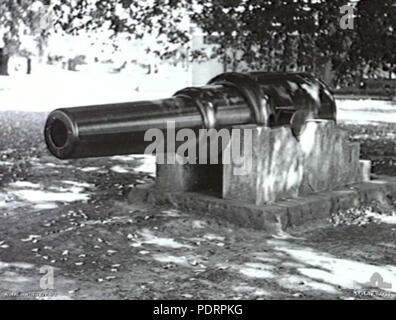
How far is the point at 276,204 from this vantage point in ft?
21.8

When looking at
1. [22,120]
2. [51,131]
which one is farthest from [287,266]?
[22,120]

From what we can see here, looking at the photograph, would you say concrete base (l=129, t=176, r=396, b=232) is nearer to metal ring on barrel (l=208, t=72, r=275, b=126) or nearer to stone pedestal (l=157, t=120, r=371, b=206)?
stone pedestal (l=157, t=120, r=371, b=206)

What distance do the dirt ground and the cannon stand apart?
807 mm

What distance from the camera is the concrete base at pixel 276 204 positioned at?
6.39m

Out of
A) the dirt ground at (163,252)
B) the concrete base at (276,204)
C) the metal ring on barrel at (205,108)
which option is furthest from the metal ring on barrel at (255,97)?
the dirt ground at (163,252)

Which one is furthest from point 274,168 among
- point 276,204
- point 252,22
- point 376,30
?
point 252,22

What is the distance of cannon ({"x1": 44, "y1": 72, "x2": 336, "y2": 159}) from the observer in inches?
224

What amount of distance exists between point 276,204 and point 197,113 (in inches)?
45.6

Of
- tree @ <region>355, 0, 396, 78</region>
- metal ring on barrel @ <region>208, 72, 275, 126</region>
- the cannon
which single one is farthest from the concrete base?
tree @ <region>355, 0, 396, 78</region>

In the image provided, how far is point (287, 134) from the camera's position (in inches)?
270

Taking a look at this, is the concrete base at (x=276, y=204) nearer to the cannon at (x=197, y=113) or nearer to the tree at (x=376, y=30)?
the cannon at (x=197, y=113)

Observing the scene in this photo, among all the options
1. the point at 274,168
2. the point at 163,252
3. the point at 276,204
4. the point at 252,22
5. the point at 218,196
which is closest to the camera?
the point at 163,252

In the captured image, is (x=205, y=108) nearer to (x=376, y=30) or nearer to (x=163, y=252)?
(x=163, y=252)

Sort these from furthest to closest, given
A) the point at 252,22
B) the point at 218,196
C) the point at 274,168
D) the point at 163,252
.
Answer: the point at 252,22 < the point at 218,196 < the point at 274,168 < the point at 163,252
